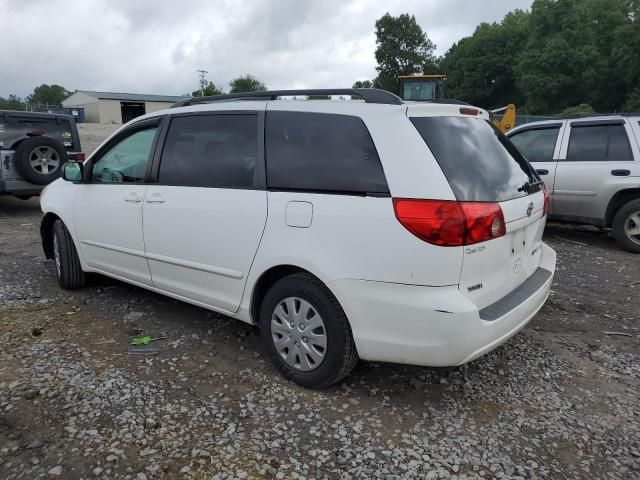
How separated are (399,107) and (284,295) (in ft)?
4.24

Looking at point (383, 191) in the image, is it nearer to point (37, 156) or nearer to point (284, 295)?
point (284, 295)

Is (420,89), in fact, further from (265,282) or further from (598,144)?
(265,282)

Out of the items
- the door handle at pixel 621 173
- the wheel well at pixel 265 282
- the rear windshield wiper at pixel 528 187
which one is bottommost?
the wheel well at pixel 265 282

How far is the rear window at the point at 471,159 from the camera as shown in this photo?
2.64 metres

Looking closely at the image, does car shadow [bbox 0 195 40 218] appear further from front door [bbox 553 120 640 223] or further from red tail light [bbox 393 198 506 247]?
front door [bbox 553 120 640 223]

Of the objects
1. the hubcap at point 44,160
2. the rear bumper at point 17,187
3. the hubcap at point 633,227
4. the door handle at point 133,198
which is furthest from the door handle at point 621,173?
the rear bumper at point 17,187

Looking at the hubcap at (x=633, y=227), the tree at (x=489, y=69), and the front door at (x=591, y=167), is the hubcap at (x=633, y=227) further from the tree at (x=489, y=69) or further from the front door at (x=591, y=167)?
the tree at (x=489, y=69)

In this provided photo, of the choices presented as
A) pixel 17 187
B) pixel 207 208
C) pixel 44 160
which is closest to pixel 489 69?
pixel 44 160

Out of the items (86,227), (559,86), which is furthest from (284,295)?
(559,86)

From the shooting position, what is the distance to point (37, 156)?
8328 mm

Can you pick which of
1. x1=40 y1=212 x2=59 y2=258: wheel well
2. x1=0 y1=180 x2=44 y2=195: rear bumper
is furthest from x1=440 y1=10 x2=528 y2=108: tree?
x1=40 y1=212 x2=59 y2=258: wheel well

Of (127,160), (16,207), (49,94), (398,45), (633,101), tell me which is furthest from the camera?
(49,94)

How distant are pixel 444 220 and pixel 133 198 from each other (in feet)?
8.33

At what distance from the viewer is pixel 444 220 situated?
2.48 meters
